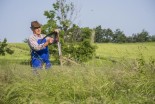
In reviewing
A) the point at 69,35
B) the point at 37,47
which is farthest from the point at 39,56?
the point at 69,35

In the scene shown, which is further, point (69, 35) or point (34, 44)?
point (69, 35)

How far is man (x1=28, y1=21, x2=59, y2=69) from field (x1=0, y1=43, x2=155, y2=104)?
3.59ft

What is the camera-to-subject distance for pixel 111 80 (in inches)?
178

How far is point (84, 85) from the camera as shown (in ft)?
14.5

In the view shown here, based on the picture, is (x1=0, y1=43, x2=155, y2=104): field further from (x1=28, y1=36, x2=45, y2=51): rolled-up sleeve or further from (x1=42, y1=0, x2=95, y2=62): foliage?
(x1=42, y1=0, x2=95, y2=62): foliage

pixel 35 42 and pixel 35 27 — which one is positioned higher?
pixel 35 27

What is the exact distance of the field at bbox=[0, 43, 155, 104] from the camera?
4.07m

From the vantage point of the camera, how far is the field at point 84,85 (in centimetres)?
407

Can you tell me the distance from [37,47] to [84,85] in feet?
7.40

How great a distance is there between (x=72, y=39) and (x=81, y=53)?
1.69 m

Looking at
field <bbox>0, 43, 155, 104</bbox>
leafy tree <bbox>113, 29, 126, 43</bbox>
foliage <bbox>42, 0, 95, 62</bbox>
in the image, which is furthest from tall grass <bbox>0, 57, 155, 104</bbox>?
leafy tree <bbox>113, 29, 126, 43</bbox>

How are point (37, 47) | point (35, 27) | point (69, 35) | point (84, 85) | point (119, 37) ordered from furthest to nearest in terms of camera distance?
point (119, 37), point (69, 35), point (35, 27), point (37, 47), point (84, 85)

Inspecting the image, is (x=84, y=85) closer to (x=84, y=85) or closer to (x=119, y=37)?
(x=84, y=85)

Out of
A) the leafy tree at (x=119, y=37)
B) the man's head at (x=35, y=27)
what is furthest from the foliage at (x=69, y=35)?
the leafy tree at (x=119, y=37)
